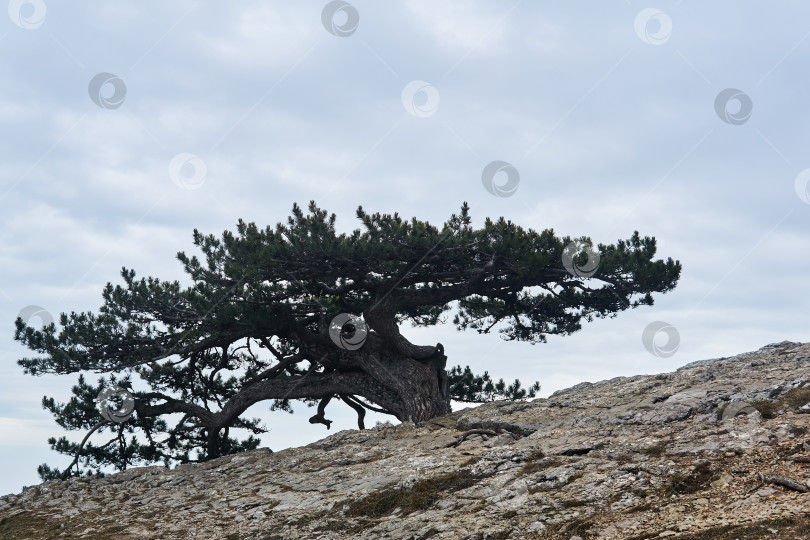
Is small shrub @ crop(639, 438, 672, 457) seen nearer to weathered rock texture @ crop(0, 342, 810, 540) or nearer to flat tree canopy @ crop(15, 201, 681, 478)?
weathered rock texture @ crop(0, 342, 810, 540)

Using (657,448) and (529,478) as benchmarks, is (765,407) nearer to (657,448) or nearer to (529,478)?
(657,448)

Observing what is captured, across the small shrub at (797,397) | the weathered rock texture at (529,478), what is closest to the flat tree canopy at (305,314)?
the weathered rock texture at (529,478)

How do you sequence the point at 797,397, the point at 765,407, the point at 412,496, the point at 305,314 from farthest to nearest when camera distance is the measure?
the point at 305,314, the point at 797,397, the point at 765,407, the point at 412,496

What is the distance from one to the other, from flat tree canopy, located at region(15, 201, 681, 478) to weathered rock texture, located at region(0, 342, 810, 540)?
3.74 metres

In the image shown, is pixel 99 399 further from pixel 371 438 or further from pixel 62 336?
pixel 371 438

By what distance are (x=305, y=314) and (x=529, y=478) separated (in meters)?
11.5

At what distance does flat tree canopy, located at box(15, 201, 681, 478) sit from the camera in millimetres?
18172

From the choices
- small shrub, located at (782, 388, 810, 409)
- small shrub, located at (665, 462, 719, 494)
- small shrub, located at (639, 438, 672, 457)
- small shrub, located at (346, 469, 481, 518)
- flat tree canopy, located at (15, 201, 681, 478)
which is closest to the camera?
small shrub, located at (665, 462, 719, 494)

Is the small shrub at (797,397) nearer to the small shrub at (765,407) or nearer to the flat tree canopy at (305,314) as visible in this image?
the small shrub at (765,407)

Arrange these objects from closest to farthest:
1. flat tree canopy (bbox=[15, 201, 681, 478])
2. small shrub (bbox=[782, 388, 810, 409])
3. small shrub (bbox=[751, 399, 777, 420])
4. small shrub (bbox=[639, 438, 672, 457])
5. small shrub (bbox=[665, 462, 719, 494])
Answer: small shrub (bbox=[665, 462, 719, 494]), small shrub (bbox=[639, 438, 672, 457]), small shrub (bbox=[751, 399, 777, 420]), small shrub (bbox=[782, 388, 810, 409]), flat tree canopy (bbox=[15, 201, 681, 478])

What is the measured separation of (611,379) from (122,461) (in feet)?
46.7

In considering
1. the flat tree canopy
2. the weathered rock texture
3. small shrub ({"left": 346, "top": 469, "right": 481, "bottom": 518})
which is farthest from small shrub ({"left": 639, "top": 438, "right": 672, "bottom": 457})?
the flat tree canopy

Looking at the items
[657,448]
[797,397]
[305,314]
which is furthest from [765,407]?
[305,314]

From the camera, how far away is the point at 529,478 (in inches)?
384
